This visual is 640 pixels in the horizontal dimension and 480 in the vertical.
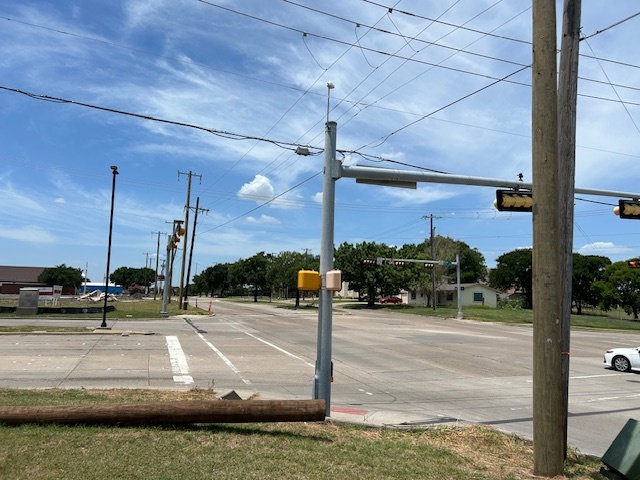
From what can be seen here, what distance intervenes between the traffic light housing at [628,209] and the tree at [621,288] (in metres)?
64.4

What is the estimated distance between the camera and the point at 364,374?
46.6ft

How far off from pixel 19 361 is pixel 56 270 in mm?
111131

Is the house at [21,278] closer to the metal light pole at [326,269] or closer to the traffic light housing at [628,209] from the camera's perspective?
the metal light pole at [326,269]

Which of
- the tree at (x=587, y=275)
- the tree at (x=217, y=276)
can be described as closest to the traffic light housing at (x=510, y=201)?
the tree at (x=587, y=275)

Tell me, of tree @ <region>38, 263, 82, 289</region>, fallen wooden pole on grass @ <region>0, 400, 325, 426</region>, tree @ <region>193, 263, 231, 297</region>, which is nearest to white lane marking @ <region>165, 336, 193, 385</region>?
fallen wooden pole on grass @ <region>0, 400, 325, 426</region>

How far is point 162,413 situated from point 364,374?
8.80 meters

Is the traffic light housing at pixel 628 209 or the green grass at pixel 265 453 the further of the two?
the traffic light housing at pixel 628 209

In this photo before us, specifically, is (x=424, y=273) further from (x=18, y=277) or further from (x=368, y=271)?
(x=18, y=277)

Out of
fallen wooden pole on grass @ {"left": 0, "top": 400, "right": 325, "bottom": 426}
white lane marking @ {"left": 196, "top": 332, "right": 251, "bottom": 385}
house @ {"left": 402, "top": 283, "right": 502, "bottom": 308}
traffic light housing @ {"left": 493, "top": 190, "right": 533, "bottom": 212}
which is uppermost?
traffic light housing @ {"left": 493, "top": 190, "right": 533, "bottom": 212}

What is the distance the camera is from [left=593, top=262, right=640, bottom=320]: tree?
229 ft

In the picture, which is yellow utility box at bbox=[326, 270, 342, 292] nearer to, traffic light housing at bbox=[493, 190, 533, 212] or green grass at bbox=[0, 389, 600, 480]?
green grass at bbox=[0, 389, 600, 480]

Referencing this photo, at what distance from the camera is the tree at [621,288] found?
69.8m

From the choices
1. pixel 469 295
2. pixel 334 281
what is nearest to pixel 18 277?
pixel 469 295

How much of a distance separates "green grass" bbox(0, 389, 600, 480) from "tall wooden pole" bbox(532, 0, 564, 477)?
52 cm
